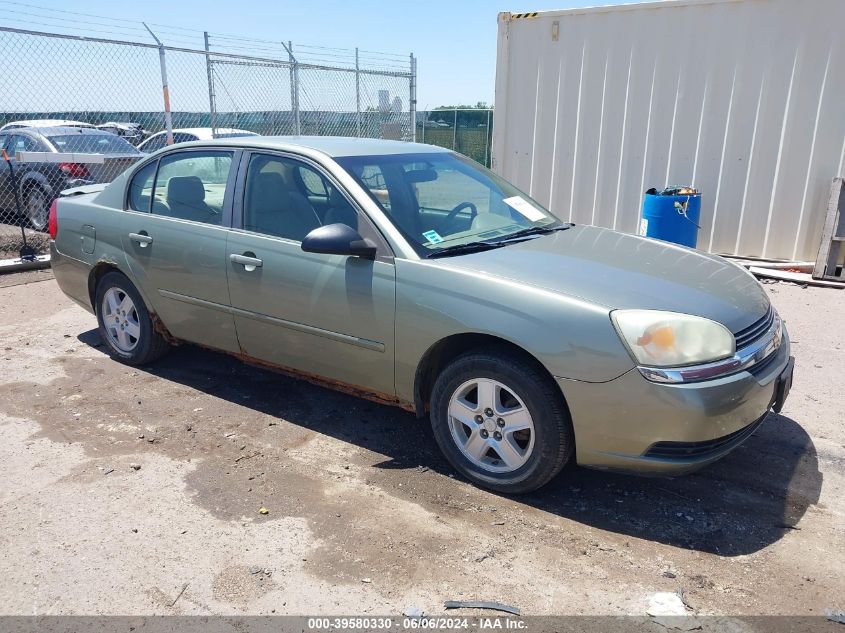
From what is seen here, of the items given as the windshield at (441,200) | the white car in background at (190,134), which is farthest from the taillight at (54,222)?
the white car in background at (190,134)

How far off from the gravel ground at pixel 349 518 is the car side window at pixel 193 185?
125 cm

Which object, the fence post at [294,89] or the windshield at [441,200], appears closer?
the windshield at [441,200]

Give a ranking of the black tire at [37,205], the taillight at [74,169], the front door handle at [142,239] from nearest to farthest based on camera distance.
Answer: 1. the front door handle at [142,239]
2. the taillight at [74,169]
3. the black tire at [37,205]

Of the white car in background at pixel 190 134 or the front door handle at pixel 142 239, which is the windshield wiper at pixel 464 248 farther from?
the white car in background at pixel 190 134

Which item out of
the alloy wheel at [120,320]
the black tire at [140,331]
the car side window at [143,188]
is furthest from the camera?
the alloy wheel at [120,320]

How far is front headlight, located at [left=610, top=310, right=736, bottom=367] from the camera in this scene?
2871mm

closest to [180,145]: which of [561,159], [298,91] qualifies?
[561,159]

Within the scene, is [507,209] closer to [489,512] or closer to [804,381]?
[489,512]

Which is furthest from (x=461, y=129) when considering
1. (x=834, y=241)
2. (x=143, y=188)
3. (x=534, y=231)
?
(x=534, y=231)

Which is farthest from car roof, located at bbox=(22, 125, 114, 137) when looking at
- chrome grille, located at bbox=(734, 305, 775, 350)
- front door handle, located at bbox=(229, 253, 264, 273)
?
chrome grille, located at bbox=(734, 305, 775, 350)

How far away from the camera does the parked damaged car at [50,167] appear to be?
9.81 metres

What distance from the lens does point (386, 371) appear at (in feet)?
11.8

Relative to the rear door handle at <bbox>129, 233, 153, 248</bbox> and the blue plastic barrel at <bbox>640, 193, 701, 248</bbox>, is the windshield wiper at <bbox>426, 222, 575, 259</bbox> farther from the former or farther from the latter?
the blue plastic barrel at <bbox>640, 193, 701, 248</bbox>

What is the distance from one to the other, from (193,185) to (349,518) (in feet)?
8.35
